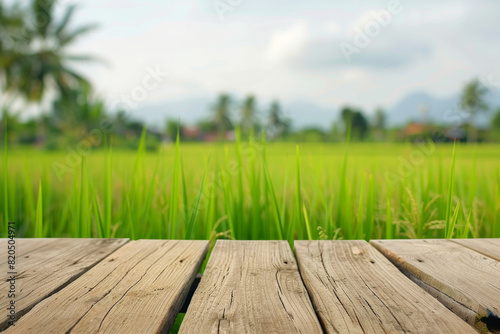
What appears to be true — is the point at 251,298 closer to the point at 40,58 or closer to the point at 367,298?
the point at 367,298

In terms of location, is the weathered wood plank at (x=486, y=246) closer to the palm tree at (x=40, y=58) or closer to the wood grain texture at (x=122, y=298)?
the wood grain texture at (x=122, y=298)

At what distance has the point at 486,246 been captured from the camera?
1.21m

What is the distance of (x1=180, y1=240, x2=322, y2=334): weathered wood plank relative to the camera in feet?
2.11

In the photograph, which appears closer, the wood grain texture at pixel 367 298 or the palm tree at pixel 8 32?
the wood grain texture at pixel 367 298

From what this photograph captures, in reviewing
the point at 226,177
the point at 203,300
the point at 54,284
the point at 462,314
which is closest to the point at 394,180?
the point at 226,177

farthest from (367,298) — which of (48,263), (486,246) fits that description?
(48,263)

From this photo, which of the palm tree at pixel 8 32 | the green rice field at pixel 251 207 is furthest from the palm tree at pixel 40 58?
the green rice field at pixel 251 207

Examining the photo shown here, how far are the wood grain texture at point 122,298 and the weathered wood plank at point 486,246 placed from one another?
0.88 meters

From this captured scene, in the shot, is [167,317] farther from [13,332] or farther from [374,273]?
[374,273]

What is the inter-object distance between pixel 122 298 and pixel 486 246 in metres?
1.15

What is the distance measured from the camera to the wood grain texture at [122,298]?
0.65 meters

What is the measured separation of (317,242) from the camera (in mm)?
1181

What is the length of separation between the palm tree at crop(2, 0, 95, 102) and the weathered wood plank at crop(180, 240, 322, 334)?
78.5 ft

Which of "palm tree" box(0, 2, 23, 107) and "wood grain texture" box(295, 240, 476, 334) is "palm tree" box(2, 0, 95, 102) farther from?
"wood grain texture" box(295, 240, 476, 334)
